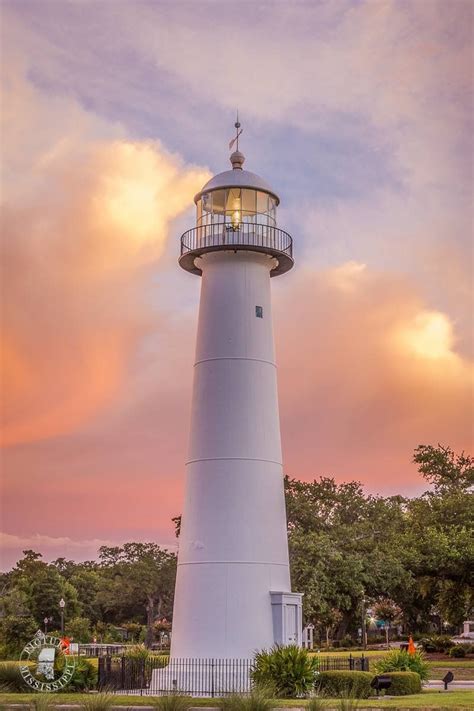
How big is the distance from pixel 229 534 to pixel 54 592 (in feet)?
158

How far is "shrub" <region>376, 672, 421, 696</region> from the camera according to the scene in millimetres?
27531

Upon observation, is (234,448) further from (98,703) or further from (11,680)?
(98,703)

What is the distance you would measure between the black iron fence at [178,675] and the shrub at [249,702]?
425 cm

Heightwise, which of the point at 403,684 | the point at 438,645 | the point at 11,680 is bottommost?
the point at 403,684

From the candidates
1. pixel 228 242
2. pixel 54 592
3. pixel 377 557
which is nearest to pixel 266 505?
pixel 228 242

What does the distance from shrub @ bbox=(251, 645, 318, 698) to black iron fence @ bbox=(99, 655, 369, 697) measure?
84 cm

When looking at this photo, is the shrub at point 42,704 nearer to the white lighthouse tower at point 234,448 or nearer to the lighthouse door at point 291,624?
the white lighthouse tower at point 234,448

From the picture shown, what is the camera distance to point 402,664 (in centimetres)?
3155

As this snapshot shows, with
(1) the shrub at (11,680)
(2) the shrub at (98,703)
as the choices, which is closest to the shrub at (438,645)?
(1) the shrub at (11,680)

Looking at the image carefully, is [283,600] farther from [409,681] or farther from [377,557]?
[377,557]

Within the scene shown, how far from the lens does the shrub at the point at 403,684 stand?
1084 inches

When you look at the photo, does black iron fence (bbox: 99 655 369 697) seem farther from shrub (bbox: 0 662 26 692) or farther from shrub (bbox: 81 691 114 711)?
shrub (bbox: 81 691 114 711)

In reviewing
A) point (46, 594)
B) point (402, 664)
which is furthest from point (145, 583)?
point (402, 664)

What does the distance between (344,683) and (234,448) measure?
7927 millimetres
